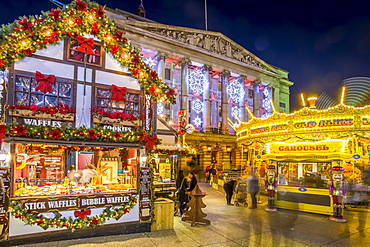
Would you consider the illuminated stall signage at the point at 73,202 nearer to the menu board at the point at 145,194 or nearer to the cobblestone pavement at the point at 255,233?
the menu board at the point at 145,194

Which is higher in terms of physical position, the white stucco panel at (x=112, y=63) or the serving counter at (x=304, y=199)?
the white stucco panel at (x=112, y=63)

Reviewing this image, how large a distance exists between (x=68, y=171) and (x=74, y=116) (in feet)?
11.0

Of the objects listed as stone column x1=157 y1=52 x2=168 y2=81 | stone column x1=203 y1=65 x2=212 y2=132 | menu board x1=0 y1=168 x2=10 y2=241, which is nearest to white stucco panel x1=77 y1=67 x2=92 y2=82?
menu board x1=0 y1=168 x2=10 y2=241

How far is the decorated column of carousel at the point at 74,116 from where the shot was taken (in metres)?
7.34

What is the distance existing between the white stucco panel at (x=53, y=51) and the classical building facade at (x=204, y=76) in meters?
21.7

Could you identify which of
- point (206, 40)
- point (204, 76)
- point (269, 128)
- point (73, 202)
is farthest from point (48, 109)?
point (206, 40)

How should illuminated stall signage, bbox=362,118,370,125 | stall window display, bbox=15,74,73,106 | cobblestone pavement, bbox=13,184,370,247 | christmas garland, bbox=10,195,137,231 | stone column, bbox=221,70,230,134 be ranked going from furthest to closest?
stone column, bbox=221,70,230,134 → illuminated stall signage, bbox=362,118,370,125 → stall window display, bbox=15,74,73,106 → cobblestone pavement, bbox=13,184,370,247 → christmas garland, bbox=10,195,137,231

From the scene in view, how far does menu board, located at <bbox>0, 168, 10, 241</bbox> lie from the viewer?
692 cm

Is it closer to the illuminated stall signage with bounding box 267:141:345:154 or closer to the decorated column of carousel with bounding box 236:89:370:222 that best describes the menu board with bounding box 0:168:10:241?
the decorated column of carousel with bounding box 236:89:370:222

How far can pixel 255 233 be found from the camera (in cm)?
848

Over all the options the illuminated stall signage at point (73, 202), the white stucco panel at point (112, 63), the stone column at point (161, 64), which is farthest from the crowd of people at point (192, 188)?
the stone column at point (161, 64)

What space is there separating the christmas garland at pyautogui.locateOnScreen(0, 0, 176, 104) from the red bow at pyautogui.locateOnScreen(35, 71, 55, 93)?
2.32 feet

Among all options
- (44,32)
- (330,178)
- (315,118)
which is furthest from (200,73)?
(44,32)

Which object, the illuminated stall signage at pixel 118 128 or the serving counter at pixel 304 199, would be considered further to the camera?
the serving counter at pixel 304 199
